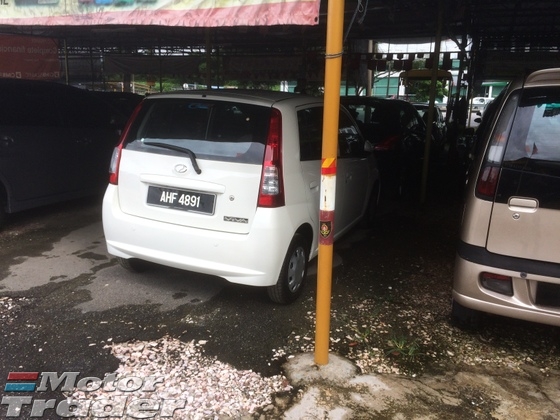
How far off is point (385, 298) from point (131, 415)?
7.51 ft

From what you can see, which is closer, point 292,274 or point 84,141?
point 292,274

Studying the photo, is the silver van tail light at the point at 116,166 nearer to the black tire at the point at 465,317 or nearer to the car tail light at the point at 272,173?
the car tail light at the point at 272,173

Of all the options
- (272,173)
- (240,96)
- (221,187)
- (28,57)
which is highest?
(28,57)

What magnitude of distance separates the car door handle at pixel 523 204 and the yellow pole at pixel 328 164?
106 cm

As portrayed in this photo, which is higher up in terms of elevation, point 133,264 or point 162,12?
point 162,12

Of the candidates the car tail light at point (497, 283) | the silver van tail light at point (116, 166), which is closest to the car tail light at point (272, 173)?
the silver van tail light at point (116, 166)

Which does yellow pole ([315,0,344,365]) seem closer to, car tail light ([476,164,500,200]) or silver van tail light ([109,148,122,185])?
car tail light ([476,164,500,200])

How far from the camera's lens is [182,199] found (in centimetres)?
343

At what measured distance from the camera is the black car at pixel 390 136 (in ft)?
23.5

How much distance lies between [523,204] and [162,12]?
2.96 meters

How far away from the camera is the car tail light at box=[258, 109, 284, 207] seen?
3271 millimetres

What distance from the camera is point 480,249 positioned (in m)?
2.90

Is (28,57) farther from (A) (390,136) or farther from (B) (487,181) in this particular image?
(B) (487,181)

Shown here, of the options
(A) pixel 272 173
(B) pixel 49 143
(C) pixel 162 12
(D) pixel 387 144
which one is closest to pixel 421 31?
(D) pixel 387 144
